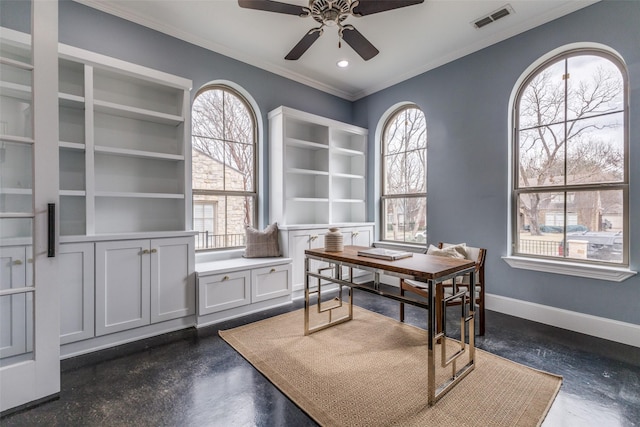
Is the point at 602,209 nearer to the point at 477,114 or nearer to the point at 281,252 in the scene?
the point at 477,114

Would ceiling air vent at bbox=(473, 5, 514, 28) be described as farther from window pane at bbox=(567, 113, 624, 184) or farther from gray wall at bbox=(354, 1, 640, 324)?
window pane at bbox=(567, 113, 624, 184)

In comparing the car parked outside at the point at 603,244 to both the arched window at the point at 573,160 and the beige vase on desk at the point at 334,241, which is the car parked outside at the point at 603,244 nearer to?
the arched window at the point at 573,160

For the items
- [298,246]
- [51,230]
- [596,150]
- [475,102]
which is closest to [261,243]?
[298,246]

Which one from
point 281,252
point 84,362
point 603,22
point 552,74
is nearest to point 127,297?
point 84,362

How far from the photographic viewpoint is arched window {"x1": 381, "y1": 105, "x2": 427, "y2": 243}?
166 inches

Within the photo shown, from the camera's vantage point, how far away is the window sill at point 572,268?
2.57m

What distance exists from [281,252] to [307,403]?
2188 mm

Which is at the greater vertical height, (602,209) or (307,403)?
(602,209)

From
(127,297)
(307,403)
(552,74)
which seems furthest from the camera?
(552,74)

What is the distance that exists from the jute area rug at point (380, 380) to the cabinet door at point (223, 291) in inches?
14.4

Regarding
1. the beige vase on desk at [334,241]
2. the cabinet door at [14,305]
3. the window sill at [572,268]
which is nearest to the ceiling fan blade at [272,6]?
the beige vase on desk at [334,241]

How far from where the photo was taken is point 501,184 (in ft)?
10.9

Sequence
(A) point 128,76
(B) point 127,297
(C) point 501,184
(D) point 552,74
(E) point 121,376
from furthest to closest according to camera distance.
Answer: (C) point 501,184
(D) point 552,74
(A) point 128,76
(B) point 127,297
(E) point 121,376

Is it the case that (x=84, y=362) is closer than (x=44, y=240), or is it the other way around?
(x=44, y=240)
